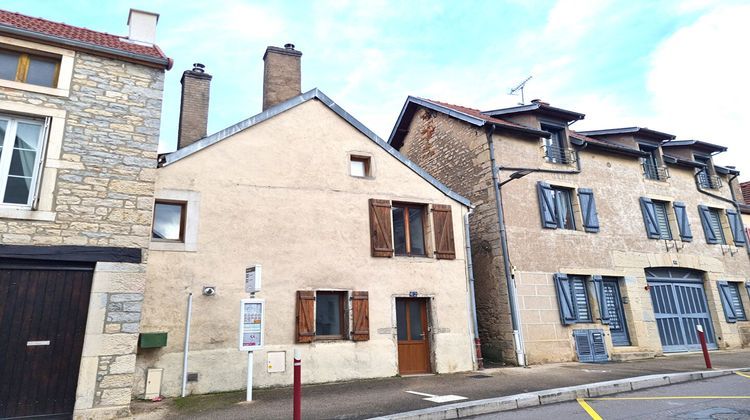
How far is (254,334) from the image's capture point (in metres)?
7.10

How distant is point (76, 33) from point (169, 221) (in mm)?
3509

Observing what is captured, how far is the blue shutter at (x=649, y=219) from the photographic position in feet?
47.1

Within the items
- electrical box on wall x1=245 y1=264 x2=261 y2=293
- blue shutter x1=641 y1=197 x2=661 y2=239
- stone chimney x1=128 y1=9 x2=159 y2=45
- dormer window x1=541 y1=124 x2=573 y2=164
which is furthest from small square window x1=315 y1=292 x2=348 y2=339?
blue shutter x1=641 y1=197 x2=661 y2=239

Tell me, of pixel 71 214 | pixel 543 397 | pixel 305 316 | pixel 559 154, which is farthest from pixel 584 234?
pixel 71 214

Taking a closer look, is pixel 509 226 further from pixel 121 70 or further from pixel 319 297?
pixel 121 70

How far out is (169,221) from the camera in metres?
8.51

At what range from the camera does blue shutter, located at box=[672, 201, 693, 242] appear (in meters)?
15.2

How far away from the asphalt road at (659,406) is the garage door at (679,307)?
21.6 ft

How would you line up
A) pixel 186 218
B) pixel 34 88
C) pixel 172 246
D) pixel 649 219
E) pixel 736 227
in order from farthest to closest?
pixel 736 227
pixel 649 219
pixel 186 218
pixel 172 246
pixel 34 88

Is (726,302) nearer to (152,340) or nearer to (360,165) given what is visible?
(360,165)

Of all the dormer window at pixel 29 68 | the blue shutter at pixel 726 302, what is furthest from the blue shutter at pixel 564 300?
the dormer window at pixel 29 68

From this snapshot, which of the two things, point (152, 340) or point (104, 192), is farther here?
A: point (152, 340)

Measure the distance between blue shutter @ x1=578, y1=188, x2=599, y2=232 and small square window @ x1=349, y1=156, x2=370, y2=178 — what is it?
688 centimetres

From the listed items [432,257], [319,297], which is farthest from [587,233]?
[319,297]
